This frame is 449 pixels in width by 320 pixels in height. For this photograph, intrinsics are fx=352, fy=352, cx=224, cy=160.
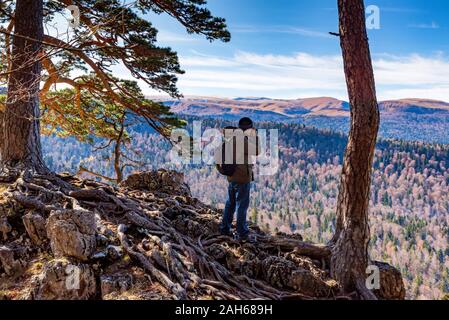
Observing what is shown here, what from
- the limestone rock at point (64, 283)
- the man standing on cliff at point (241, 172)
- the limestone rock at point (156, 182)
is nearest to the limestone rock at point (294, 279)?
the man standing on cliff at point (241, 172)

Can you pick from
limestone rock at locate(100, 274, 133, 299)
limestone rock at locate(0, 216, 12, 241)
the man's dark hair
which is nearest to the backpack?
the man's dark hair

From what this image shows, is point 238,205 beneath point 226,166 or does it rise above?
beneath

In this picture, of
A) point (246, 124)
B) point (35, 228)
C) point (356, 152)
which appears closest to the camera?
point (35, 228)

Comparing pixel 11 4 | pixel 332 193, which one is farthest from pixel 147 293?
pixel 332 193

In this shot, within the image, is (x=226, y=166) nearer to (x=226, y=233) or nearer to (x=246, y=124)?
(x=246, y=124)

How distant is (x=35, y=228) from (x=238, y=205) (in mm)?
2736

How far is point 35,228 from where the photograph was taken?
14.6 feet

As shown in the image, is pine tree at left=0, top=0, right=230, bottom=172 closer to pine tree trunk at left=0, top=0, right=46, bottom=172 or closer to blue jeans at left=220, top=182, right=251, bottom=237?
pine tree trunk at left=0, top=0, right=46, bottom=172

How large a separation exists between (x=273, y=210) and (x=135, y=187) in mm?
166849

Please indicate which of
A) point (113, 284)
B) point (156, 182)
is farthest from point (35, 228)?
point (156, 182)

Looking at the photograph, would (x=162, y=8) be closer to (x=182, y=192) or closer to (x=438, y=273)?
(x=182, y=192)

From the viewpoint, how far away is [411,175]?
197500 millimetres

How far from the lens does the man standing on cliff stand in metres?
5.02
